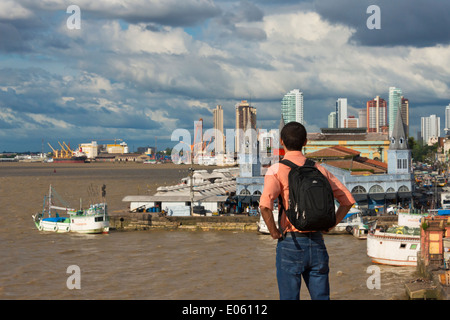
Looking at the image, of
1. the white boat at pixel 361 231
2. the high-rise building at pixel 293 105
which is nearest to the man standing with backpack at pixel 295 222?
the white boat at pixel 361 231

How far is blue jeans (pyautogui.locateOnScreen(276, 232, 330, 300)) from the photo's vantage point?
620 cm

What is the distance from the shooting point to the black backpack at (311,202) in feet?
19.0

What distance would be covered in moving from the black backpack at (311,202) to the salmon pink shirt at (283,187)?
0.19 metres

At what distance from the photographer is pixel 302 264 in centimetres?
Answer: 621

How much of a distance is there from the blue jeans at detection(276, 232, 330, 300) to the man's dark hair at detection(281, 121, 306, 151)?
0.97m

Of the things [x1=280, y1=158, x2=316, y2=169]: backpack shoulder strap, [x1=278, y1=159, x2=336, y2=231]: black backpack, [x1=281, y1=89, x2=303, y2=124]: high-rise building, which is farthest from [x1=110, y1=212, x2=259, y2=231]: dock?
[x1=281, y1=89, x2=303, y2=124]: high-rise building

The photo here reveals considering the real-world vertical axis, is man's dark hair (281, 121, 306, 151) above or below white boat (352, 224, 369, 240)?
above

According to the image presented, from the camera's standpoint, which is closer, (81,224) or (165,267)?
(165,267)

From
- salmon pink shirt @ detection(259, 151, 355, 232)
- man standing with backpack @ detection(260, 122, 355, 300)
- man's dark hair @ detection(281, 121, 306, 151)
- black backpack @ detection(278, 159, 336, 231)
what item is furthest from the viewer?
man's dark hair @ detection(281, 121, 306, 151)

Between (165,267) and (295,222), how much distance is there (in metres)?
25.9

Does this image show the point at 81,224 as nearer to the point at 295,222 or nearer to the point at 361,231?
the point at 361,231

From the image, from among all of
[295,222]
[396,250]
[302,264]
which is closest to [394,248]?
[396,250]

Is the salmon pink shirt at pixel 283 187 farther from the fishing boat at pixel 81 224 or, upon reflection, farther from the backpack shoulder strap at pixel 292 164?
the fishing boat at pixel 81 224

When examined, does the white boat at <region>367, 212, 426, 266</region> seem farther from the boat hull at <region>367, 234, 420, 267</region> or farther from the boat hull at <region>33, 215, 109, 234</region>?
the boat hull at <region>33, 215, 109, 234</region>
